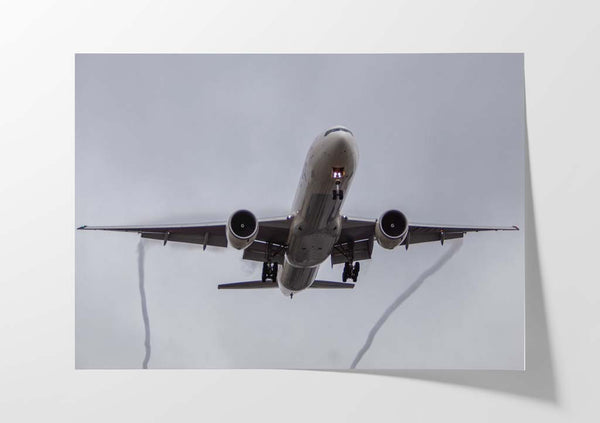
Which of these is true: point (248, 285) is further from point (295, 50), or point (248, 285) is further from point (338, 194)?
point (295, 50)

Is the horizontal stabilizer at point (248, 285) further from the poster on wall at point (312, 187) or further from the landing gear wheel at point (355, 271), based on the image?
the landing gear wheel at point (355, 271)

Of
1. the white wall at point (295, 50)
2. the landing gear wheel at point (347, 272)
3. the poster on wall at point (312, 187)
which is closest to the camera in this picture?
the white wall at point (295, 50)

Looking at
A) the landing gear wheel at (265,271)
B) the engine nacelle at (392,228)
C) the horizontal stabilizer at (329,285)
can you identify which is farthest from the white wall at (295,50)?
the landing gear wheel at (265,271)

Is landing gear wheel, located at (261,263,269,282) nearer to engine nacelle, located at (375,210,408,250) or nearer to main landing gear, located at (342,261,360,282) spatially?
main landing gear, located at (342,261,360,282)
